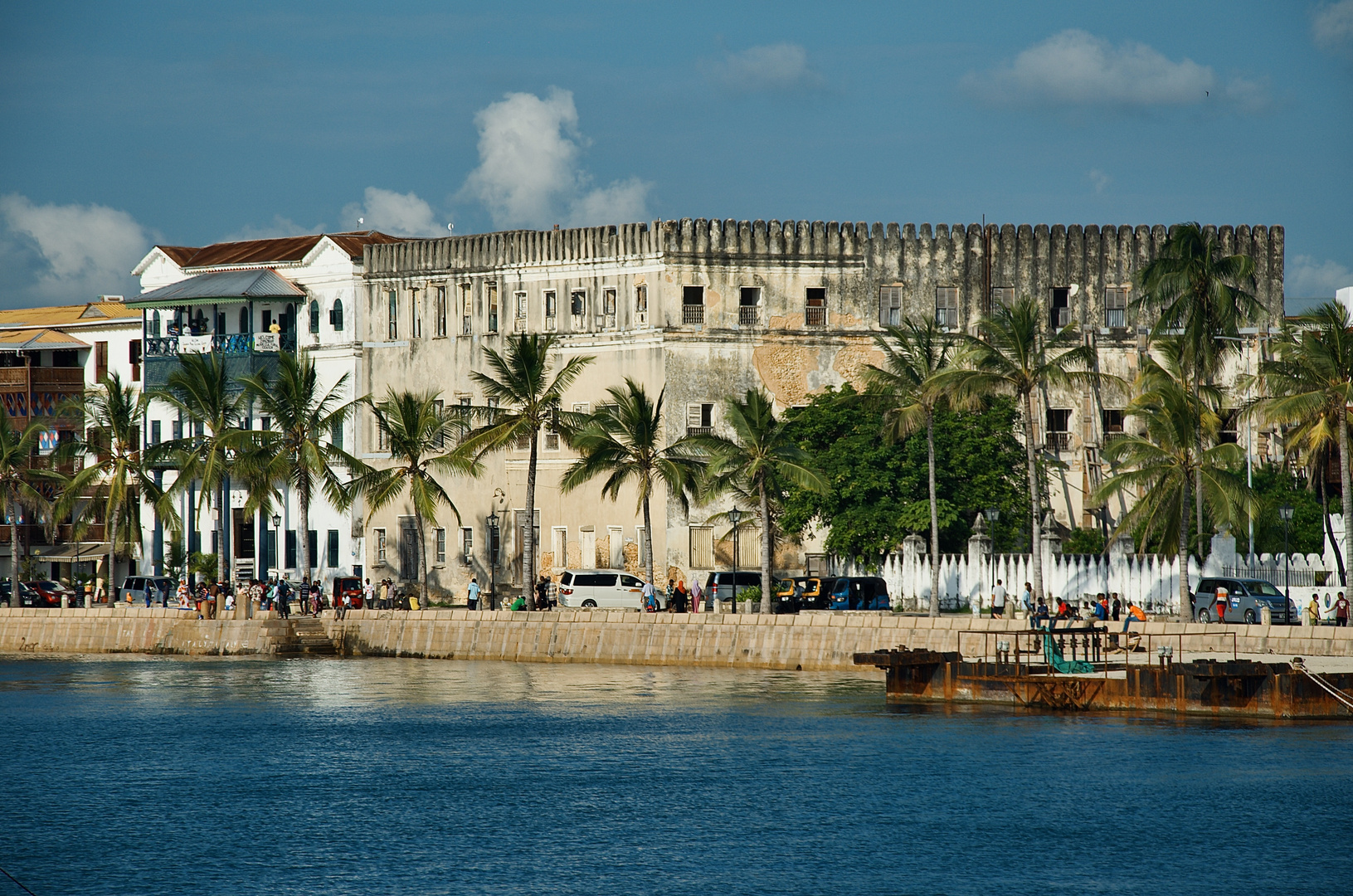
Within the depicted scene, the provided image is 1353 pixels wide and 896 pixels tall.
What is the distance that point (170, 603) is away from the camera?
2480 inches

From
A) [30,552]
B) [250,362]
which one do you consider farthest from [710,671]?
[30,552]

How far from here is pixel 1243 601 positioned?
44.6 metres

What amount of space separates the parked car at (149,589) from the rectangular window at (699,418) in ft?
60.1

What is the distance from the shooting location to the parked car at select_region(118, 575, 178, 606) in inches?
2477

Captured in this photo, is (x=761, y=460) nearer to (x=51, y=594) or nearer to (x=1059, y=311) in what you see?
(x=1059, y=311)

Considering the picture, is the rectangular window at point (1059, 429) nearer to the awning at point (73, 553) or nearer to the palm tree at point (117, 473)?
the palm tree at point (117, 473)

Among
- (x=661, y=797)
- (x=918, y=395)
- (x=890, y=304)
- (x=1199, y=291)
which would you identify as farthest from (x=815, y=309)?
(x=661, y=797)

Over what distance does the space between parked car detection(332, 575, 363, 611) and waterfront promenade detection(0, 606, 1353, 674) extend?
11.0 feet

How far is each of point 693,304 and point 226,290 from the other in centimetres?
1890

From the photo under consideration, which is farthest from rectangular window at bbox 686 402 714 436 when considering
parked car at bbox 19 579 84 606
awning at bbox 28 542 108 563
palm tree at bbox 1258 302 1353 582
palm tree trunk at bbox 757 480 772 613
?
awning at bbox 28 542 108 563

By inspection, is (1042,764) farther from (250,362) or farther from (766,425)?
(250,362)

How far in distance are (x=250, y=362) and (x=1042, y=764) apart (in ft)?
136

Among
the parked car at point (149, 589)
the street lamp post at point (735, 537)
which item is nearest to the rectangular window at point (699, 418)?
the street lamp post at point (735, 537)

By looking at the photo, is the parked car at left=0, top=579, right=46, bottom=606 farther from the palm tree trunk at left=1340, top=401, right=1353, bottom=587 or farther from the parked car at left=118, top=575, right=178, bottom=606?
the palm tree trunk at left=1340, top=401, right=1353, bottom=587
